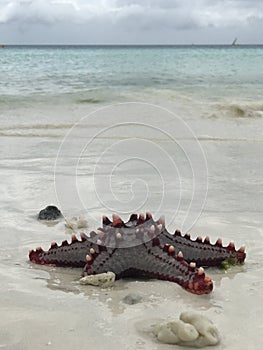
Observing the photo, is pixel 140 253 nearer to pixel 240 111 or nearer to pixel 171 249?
pixel 171 249

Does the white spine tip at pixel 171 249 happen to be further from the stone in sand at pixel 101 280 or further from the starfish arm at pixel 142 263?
the stone in sand at pixel 101 280

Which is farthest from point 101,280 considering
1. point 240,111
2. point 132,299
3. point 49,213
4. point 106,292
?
point 240,111

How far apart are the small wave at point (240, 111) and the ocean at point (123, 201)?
0.13 m

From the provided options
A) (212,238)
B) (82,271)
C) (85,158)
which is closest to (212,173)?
(85,158)

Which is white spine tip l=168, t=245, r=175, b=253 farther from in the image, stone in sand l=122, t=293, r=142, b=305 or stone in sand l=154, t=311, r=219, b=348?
stone in sand l=154, t=311, r=219, b=348

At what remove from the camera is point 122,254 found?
4082 mm

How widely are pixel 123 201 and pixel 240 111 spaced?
1122 cm

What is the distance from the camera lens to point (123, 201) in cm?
653

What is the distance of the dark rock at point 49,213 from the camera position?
571cm

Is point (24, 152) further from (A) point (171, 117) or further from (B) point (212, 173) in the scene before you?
(A) point (171, 117)

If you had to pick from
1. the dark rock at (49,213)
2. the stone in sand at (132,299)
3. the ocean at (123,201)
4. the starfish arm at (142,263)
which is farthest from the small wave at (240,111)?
the stone in sand at (132,299)

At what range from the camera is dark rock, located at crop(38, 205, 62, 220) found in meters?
5.71

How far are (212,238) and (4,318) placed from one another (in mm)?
2386

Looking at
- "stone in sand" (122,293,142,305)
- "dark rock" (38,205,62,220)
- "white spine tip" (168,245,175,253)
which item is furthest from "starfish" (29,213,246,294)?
"dark rock" (38,205,62,220)
